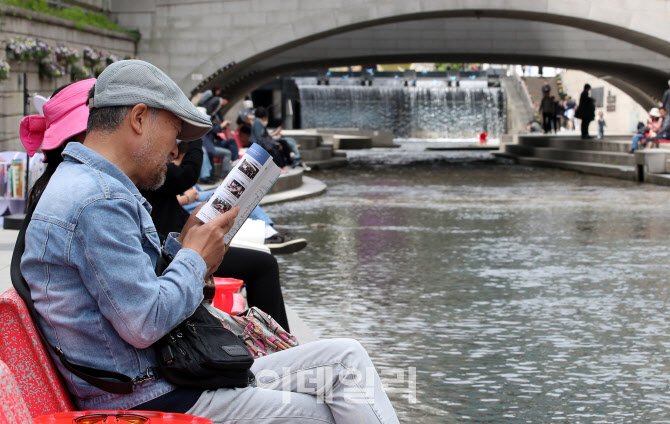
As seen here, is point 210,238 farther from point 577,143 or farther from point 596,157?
point 577,143

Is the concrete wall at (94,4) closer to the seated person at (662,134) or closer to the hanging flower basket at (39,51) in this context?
the hanging flower basket at (39,51)

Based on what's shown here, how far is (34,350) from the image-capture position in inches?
99.2

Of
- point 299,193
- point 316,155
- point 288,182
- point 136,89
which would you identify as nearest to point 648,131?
point 316,155

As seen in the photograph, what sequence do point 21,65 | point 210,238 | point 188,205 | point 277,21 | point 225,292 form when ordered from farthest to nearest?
point 277,21 → point 21,65 → point 188,205 → point 225,292 → point 210,238

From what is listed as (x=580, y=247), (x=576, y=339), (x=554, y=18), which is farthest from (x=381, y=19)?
(x=576, y=339)

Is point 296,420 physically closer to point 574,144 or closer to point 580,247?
point 580,247

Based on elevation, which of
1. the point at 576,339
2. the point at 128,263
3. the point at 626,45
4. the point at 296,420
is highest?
the point at 626,45

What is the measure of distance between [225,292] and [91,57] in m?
18.0

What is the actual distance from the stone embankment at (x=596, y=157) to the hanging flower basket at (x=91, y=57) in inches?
451

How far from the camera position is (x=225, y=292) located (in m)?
4.70

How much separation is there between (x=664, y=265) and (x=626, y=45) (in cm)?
3050

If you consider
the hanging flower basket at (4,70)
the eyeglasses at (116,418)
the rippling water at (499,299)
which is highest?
the hanging flower basket at (4,70)

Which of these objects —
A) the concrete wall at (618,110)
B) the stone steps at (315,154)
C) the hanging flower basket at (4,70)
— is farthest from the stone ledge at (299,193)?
the concrete wall at (618,110)

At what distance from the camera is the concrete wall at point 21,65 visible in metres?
16.9
